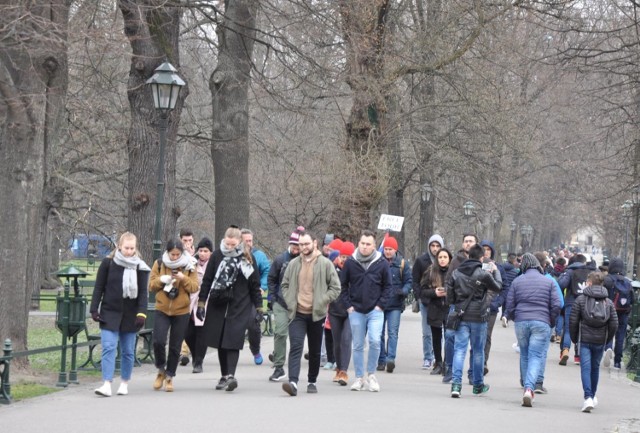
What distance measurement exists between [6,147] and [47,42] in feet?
5.47

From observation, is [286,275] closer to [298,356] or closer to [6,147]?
[298,356]

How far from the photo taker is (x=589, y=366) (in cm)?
1272

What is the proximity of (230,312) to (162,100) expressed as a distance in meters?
4.79

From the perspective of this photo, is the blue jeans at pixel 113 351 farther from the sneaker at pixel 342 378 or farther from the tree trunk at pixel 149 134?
the tree trunk at pixel 149 134

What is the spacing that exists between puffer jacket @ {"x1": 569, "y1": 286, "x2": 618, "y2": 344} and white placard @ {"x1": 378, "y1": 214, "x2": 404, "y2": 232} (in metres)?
15.4

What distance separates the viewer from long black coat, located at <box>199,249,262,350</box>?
41.5ft

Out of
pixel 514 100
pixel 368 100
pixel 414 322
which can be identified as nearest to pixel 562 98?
pixel 514 100

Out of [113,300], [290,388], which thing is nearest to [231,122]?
[113,300]

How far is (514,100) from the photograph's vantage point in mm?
32656

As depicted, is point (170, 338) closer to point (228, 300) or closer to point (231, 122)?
point (228, 300)

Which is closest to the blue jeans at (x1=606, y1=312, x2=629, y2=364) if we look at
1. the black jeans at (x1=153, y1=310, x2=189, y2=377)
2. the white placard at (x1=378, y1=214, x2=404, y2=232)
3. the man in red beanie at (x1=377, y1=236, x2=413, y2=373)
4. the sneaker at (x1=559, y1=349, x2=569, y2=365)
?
the sneaker at (x1=559, y1=349, x2=569, y2=365)

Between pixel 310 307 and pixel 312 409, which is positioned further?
pixel 310 307

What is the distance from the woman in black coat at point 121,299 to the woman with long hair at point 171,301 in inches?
13.8

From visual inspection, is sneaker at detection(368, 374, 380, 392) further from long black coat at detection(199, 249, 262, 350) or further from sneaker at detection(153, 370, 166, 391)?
sneaker at detection(153, 370, 166, 391)
